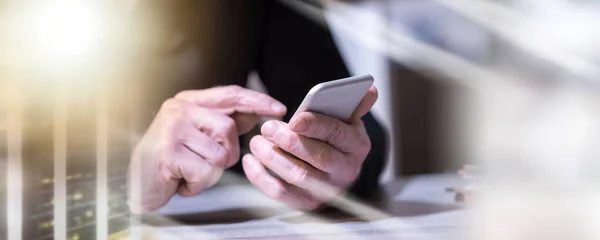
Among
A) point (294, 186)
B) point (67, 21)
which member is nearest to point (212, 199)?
point (294, 186)

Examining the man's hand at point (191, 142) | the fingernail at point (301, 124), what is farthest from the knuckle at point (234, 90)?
the fingernail at point (301, 124)

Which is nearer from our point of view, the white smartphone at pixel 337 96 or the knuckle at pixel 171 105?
the white smartphone at pixel 337 96

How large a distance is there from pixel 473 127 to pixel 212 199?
26 centimetres

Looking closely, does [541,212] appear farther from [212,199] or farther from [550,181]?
[212,199]

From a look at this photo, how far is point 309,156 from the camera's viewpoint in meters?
0.48

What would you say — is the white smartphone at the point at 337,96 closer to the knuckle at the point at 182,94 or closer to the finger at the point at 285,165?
the finger at the point at 285,165

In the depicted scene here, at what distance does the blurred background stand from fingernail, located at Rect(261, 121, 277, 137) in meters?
0.08

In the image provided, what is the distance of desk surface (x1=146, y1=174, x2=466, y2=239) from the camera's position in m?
0.48

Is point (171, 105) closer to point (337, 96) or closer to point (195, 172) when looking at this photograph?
point (195, 172)

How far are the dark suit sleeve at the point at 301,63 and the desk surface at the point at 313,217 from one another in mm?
34

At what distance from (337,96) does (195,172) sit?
0.17 meters

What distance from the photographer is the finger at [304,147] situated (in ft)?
1.54

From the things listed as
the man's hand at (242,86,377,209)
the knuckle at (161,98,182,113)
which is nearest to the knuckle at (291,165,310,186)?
the man's hand at (242,86,377,209)

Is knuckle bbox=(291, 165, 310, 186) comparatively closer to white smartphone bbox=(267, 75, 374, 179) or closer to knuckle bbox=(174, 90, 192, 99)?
white smartphone bbox=(267, 75, 374, 179)
